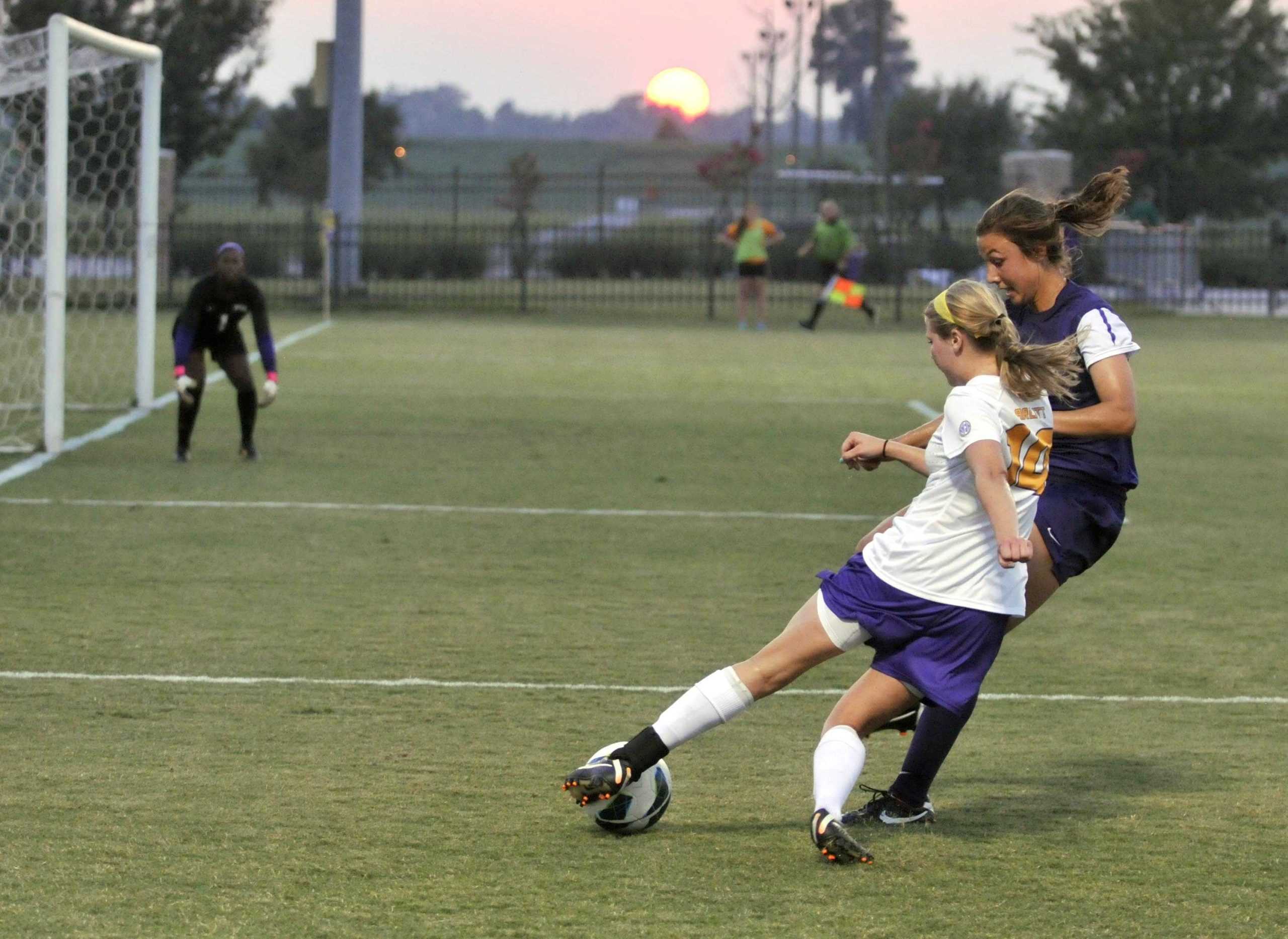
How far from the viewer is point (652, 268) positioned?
45469 mm

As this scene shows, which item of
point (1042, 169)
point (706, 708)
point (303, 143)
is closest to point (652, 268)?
point (1042, 169)

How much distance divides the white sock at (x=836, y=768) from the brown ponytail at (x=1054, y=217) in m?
1.50

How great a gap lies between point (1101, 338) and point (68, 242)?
565 inches

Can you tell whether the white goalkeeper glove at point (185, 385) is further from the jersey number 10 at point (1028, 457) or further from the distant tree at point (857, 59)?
the distant tree at point (857, 59)

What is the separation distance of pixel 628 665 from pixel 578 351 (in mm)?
18177

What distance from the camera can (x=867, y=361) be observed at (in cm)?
2444

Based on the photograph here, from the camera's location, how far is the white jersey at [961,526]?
4.92 meters

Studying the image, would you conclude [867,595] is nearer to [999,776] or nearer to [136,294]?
[999,776]

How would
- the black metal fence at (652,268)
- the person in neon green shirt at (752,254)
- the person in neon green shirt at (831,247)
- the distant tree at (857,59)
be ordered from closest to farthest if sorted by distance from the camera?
1. the person in neon green shirt at (752,254)
2. the person in neon green shirt at (831,247)
3. the black metal fence at (652,268)
4. the distant tree at (857,59)

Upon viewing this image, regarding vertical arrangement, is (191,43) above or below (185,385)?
above

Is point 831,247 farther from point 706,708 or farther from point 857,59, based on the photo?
point 857,59

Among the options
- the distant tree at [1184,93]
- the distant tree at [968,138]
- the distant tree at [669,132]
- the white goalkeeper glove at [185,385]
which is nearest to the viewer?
the white goalkeeper glove at [185,385]

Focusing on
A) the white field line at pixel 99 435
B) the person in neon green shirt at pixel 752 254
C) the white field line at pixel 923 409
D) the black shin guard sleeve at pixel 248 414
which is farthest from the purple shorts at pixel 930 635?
the person in neon green shirt at pixel 752 254

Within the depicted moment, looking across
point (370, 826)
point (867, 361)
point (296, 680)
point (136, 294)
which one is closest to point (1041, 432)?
point (370, 826)
